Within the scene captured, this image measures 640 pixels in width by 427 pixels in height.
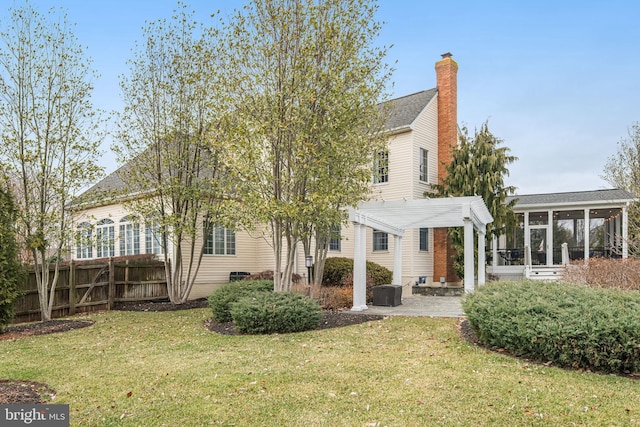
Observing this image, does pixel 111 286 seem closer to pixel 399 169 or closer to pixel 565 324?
pixel 399 169

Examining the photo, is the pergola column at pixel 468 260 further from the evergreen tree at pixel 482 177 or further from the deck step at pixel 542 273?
the deck step at pixel 542 273

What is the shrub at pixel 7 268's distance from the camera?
395 inches

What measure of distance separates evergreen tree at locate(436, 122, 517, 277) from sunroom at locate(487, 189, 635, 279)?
4.55ft

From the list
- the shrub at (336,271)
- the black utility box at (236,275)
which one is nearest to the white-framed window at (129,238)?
the black utility box at (236,275)

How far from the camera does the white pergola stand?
482 inches

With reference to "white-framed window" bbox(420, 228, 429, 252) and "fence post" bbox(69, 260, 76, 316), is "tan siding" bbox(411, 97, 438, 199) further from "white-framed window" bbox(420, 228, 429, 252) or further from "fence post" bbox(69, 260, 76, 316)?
"fence post" bbox(69, 260, 76, 316)

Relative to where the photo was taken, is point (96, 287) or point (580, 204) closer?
point (96, 287)

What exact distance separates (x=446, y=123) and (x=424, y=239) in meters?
4.64

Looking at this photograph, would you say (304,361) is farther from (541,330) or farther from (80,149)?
(80,149)

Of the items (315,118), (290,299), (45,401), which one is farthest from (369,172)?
(45,401)

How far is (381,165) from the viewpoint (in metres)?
15.5

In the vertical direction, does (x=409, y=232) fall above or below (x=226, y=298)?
above

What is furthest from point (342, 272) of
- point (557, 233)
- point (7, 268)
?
point (557, 233)

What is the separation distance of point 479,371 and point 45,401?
195 inches
